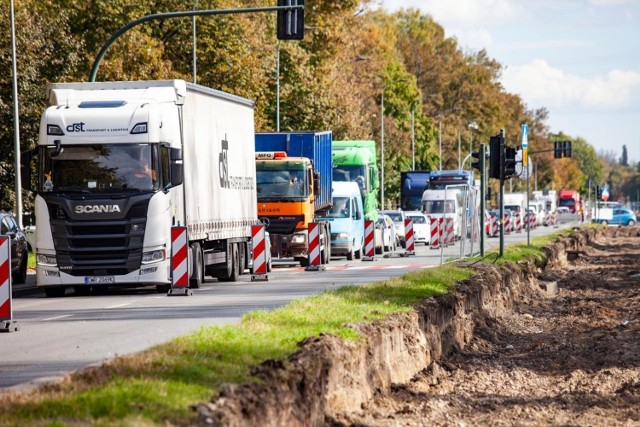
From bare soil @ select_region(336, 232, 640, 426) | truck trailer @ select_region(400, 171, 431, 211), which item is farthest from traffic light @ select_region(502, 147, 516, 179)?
truck trailer @ select_region(400, 171, 431, 211)

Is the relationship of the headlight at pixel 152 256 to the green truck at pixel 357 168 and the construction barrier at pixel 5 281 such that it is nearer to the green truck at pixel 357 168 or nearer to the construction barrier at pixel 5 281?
the construction barrier at pixel 5 281

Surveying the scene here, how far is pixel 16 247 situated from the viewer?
31.5 meters

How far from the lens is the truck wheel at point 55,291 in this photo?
1050 inches

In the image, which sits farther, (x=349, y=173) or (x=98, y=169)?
(x=349, y=173)

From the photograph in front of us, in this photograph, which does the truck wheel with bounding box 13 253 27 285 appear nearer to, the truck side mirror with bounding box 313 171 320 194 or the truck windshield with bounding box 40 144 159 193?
the truck windshield with bounding box 40 144 159 193

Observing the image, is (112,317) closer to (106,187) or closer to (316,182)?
(106,187)

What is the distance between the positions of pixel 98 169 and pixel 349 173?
26447mm

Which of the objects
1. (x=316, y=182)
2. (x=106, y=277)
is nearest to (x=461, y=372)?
(x=106, y=277)

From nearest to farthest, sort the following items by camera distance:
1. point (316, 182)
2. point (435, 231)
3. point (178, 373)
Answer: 1. point (178, 373)
2. point (316, 182)
3. point (435, 231)

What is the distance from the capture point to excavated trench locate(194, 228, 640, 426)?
426 inches

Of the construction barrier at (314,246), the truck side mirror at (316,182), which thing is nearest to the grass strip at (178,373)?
the construction barrier at (314,246)

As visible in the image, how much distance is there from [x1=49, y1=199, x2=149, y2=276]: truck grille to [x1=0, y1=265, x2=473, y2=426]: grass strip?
8.40 metres

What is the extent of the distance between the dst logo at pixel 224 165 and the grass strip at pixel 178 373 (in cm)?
1294

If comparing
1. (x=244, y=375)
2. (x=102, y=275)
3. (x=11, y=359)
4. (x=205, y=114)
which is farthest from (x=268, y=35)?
(x=244, y=375)
